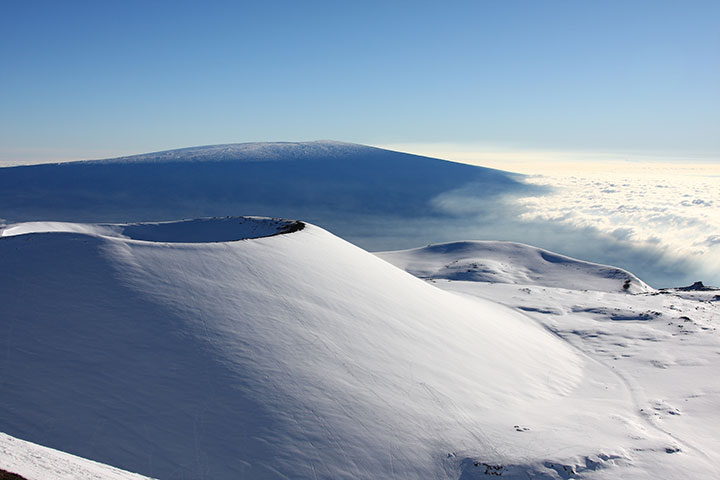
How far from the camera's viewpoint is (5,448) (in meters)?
6.74

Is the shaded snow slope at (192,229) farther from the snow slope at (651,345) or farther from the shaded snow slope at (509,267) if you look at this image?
the shaded snow slope at (509,267)

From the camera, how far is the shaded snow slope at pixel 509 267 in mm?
47969

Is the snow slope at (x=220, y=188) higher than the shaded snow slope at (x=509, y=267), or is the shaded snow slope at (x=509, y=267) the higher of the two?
the snow slope at (x=220, y=188)

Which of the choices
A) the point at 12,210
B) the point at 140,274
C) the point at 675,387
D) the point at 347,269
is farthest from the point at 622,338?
the point at 12,210

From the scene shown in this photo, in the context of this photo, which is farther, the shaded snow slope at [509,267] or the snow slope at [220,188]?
the snow slope at [220,188]

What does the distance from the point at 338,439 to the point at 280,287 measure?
6.22 metres

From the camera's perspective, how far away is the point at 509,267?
54.2 metres

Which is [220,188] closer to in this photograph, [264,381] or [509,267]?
[509,267]

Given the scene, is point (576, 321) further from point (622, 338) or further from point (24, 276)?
point (24, 276)

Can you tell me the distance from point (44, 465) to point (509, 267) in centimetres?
5201

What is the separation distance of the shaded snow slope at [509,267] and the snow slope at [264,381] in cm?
3202

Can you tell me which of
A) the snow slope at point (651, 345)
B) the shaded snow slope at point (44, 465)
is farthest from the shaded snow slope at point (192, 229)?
the shaded snow slope at point (44, 465)

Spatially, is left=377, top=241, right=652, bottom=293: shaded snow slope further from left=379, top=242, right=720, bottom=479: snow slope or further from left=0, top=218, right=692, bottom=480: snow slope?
left=0, top=218, right=692, bottom=480: snow slope

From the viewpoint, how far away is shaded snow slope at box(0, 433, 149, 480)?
6.00 meters
